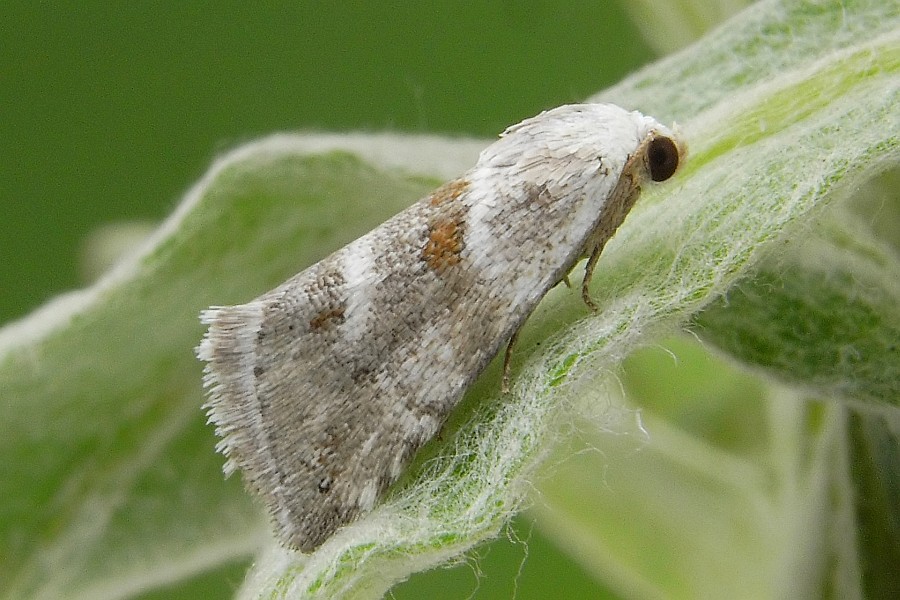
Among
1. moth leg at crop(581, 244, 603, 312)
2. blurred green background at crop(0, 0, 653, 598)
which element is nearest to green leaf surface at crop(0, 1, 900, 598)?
moth leg at crop(581, 244, 603, 312)

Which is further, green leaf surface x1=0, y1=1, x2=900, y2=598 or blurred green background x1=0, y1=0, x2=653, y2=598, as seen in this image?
blurred green background x1=0, y1=0, x2=653, y2=598

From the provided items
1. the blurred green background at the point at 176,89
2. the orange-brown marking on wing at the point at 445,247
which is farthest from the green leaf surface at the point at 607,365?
the blurred green background at the point at 176,89

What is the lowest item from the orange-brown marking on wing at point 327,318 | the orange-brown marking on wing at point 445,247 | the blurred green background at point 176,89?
the blurred green background at point 176,89

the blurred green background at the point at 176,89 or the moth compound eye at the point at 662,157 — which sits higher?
the moth compound eye at the point at 662,157

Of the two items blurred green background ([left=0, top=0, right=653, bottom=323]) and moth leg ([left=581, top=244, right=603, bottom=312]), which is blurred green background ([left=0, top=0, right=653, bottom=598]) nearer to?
blurred green background ([left=0, top=0, right=653, bottom=323])

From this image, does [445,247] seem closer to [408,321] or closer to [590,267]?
[408,321]

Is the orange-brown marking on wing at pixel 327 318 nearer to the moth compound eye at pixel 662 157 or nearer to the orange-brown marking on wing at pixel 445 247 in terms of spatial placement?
the orange-brown marking on wing at pixel 445 247

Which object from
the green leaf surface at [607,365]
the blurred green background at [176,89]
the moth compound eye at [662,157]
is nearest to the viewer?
the green leaf surface at [607,365]
